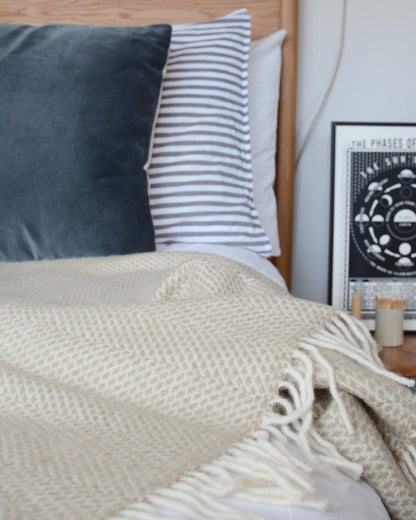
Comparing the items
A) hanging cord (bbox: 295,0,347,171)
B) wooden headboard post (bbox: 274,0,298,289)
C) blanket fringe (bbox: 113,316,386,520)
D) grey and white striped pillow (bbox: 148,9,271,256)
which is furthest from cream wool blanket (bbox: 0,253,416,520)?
hanging cord (bbox: 295,0,347,171)

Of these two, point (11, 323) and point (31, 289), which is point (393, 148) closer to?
point (31, 289)

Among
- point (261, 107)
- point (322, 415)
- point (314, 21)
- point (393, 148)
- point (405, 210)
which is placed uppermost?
point (314, 21)

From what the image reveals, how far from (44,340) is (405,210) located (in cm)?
118

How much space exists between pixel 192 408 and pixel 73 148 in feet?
2.32

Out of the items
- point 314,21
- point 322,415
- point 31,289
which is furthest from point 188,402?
point 314,21

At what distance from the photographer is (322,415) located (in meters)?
0.54

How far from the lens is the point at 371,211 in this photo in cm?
152

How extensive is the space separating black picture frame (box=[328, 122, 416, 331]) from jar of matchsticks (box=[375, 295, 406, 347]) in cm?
18

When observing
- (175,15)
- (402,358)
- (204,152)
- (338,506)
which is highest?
(175,15)

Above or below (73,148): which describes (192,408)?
below

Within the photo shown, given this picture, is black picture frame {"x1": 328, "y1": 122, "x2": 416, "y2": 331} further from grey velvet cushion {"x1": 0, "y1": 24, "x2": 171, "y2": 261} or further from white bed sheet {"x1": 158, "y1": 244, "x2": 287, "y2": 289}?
grey velvet cushion {"x1": 0, "y1": 24, "x2": 171, "y2": 261}

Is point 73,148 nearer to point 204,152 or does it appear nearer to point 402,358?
point 204,152

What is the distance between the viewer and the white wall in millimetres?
1672

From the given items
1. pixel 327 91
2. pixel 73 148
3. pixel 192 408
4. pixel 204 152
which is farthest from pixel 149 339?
pixel 327 91
